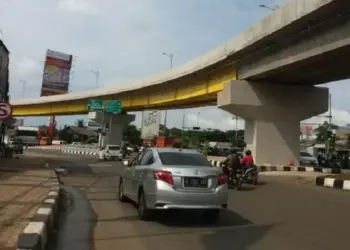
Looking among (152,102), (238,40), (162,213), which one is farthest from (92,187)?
(152,102)

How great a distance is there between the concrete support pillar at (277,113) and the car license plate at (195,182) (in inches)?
793

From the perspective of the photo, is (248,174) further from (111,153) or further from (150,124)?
(150,124)

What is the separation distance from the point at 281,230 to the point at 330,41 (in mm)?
13043

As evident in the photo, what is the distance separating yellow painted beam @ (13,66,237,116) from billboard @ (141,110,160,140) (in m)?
8.81

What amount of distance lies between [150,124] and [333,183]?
4996 cm

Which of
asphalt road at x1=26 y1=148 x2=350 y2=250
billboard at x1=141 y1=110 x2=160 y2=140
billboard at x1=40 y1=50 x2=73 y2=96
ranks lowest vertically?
asphalt road at x1=26 y1=148 x2=350 y2=250

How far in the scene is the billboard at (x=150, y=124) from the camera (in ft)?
222

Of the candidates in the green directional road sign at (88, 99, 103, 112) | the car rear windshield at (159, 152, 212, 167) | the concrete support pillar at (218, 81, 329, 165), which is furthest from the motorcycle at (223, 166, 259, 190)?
the green directional road sign at (88, 99, 103, 112)

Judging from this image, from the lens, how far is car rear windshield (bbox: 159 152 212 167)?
34.0ft

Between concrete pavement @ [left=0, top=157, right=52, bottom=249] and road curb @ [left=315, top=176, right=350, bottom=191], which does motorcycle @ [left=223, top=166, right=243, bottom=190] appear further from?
concrete pavement @ [left=0, top=157, right=52, bottom=249]

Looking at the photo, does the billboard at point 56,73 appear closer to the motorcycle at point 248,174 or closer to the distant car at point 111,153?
the distant car at point 111,153

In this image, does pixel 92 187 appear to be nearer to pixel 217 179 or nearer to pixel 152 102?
pixel 217 179

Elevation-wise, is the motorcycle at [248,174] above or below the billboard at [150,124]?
below

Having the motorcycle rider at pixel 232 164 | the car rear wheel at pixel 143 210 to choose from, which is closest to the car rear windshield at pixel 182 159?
the car rear wheel at pixel 143 210
